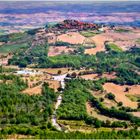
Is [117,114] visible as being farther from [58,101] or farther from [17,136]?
[17,136]

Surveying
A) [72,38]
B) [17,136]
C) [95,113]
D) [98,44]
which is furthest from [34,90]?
[72,38]

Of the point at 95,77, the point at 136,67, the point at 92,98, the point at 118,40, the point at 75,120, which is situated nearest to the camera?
the point at 75,120

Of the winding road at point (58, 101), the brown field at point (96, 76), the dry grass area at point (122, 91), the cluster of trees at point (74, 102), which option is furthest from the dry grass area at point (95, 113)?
the brown field at point (96, 76)

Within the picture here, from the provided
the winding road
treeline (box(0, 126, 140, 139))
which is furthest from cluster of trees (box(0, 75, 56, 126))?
treeline (box(0, 126, 140, 139))

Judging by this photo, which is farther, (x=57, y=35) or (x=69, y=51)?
(x=57, y=35)

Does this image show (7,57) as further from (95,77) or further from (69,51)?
(95,77)

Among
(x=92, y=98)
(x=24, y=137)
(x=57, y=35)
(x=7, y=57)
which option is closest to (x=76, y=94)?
(x=92, y=98)

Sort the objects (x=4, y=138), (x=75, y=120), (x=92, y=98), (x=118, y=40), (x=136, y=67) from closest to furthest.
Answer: (x=4, y=138) → (x=75, y=120) → (x=92, y=98) → (x=136, y=67) → (x=118, y=40)
